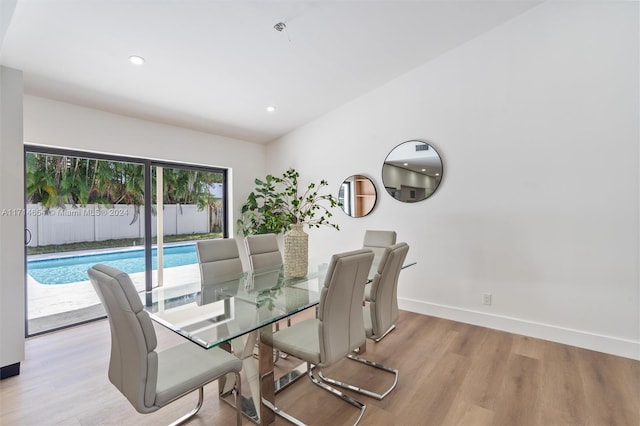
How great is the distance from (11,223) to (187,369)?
2019 mm

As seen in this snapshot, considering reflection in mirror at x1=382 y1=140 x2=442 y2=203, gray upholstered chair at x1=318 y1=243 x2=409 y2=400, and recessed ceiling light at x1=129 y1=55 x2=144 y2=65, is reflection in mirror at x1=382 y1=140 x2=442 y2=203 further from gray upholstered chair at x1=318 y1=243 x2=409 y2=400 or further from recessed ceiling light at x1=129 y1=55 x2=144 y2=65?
recessed ceiling light at x1=129 y1=55 x2=144 y2=65

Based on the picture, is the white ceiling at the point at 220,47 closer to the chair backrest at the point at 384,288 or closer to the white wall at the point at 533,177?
the white wall at the point at 533,177

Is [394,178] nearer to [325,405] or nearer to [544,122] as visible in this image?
[544,122]

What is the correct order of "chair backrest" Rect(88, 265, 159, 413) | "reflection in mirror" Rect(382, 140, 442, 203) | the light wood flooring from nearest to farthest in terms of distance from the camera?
"chair backrest" Rect(88, 265, 159, 413) < the light wood flooring < "reflection in mirror" Rect(382, 140, 442, 203)

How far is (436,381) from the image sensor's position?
7.35 feet

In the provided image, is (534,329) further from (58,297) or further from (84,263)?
(58,297)

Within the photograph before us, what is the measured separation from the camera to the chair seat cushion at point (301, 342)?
1.74 meters

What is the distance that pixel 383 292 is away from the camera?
208 centimetres

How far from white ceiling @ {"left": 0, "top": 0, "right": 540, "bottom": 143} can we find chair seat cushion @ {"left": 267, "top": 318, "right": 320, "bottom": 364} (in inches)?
92.0

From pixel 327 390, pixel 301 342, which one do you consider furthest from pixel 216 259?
pixel 327 390

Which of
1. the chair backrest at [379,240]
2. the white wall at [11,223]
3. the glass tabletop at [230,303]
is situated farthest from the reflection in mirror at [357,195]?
the white wall at [11,223]

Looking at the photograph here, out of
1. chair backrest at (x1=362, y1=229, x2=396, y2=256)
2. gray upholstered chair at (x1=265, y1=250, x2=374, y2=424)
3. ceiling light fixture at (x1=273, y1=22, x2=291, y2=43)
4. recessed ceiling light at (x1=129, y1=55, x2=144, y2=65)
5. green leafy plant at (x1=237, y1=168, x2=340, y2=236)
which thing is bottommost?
gray upholstered chair at (x1=265, y1=250, x2=374, y2=424)

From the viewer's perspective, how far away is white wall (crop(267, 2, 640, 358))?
103 inches

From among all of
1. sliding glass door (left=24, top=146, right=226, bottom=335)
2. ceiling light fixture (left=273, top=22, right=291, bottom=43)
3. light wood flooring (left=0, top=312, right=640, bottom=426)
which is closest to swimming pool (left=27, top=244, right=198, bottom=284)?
sliding glass door (left=24, top=146, right=226, bottom=335)
